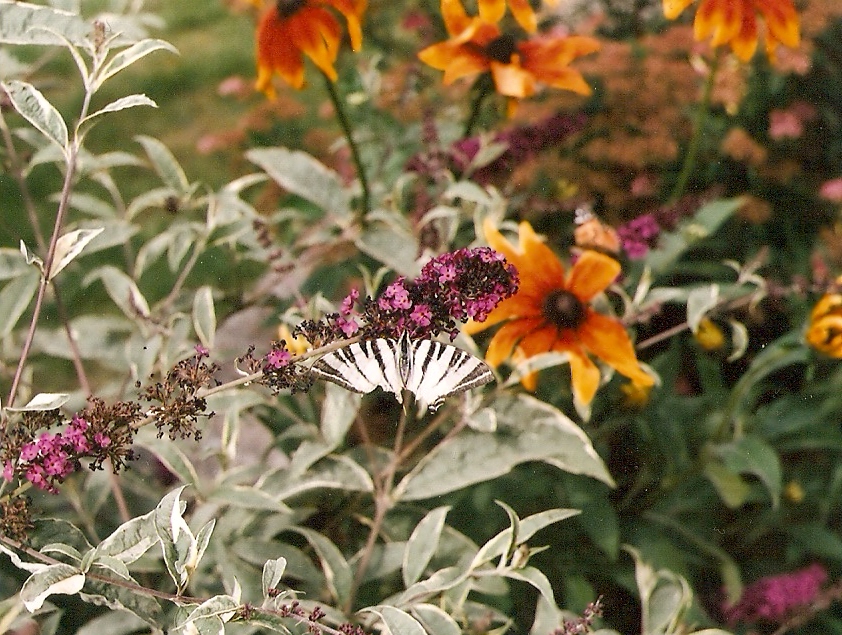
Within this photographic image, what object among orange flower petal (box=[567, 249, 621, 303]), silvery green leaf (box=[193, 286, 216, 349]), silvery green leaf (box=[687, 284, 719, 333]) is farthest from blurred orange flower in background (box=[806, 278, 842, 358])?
silvery green leaf (box=[193, 286, 216, 349])

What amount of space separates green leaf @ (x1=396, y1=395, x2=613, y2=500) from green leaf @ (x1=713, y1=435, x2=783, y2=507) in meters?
0.25

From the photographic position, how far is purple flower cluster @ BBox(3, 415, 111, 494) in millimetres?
628

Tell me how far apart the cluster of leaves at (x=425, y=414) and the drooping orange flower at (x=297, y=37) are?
156 millimetres

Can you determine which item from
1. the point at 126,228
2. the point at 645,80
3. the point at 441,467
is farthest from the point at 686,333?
the point at 126,228

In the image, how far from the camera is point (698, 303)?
3.52ft

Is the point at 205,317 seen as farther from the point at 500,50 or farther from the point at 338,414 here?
the point at 500,50

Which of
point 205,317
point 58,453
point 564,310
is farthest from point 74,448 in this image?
point 564,310

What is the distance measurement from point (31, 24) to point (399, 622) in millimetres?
686

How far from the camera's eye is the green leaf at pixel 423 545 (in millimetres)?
962

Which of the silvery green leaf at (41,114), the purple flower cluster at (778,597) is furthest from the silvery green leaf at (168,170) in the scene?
the purple flower cluster at (778,597)

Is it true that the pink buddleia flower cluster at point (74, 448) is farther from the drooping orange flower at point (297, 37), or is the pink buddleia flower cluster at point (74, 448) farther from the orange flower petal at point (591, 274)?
the drooping orange flower at point (297, 37)

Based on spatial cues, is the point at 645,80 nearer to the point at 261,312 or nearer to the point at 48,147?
the point at 261,312

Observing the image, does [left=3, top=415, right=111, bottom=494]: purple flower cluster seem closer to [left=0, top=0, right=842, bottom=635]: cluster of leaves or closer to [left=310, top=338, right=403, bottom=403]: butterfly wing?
[left=0, top=0, right=842, bottom=635]: cluster of leaves

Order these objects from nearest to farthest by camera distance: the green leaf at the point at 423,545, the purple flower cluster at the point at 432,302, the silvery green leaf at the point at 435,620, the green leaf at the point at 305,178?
1. the purple flower cluster at the point at 432,302
2. the silvery green leaf at the point at 435,620
3. the green leaf at the point at 423,545
4. the green leaf at the point at 305,178
